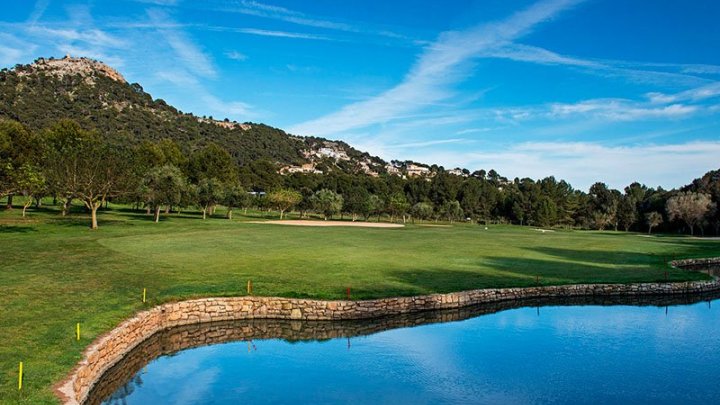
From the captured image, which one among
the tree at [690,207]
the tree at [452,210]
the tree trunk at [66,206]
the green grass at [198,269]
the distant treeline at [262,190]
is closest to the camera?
the green grass at [198,269]

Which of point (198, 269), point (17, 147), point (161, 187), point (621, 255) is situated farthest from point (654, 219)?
point (17, 147)

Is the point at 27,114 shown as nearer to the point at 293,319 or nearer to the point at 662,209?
the point at 293,319

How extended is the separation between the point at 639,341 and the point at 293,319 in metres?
17.6

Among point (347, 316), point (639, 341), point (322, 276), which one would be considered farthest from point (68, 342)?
point (639, 341)

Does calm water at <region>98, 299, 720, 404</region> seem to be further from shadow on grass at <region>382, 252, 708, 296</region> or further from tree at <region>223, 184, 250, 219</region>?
tree at <region>223, 184, 250, 219</region>

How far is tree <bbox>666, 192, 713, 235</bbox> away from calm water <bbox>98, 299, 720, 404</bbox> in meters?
100

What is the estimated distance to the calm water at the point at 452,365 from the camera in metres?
17.7

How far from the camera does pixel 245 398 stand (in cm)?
1747

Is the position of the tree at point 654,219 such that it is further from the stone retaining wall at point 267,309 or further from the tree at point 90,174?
the tree at point 90,174

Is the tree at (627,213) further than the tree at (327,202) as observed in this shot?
Yes

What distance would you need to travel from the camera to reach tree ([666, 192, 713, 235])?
365 ft

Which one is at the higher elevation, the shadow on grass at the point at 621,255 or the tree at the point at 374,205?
the tree at the point at 374,205

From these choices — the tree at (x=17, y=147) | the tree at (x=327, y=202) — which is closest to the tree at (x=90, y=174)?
the tree at (x=17, y=147)

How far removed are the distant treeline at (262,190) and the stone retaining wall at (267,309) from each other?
38.1 metres
